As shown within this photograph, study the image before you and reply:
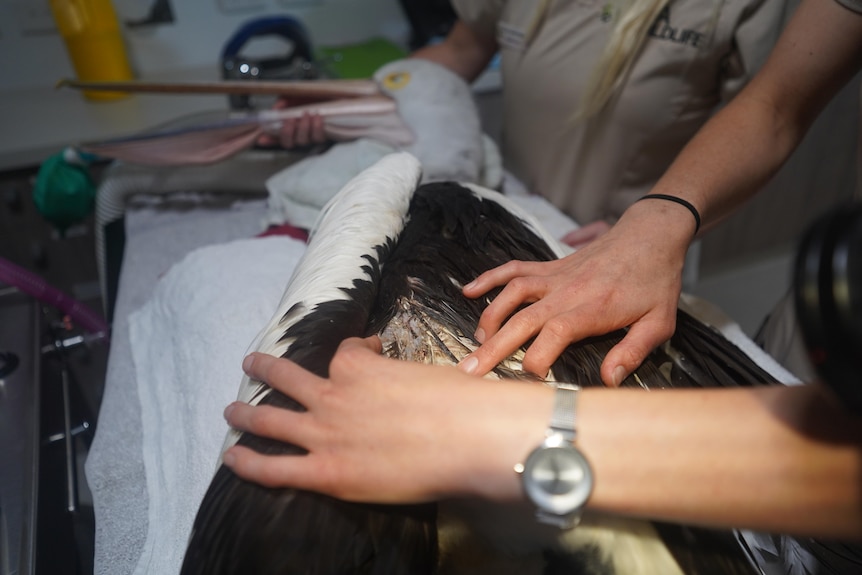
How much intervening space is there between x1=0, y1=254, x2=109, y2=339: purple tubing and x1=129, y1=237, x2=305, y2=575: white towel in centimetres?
17

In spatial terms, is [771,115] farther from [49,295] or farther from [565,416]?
[49,295]

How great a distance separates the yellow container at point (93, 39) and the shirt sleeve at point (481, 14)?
1023 millimetres

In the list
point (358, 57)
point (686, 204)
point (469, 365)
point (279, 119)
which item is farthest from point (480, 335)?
point (358, 57)

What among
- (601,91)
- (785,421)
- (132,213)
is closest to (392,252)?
(785,421)

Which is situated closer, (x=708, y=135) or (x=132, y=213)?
(x=708, y=135)

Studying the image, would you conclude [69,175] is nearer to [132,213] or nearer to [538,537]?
[132,213]

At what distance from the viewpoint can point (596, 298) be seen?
1.85 feet

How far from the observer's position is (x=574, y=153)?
114cm

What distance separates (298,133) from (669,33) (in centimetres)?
67

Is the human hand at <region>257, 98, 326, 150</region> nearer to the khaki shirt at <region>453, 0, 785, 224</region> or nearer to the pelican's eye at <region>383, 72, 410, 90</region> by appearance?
the pelican's eye at <region>383, 72, 410, 90</region>

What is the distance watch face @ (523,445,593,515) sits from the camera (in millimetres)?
354

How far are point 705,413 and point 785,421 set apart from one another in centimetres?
4

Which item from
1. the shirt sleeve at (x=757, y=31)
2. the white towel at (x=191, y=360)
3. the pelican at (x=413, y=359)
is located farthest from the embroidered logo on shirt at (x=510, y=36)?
the white towel at (x=191, y=360)

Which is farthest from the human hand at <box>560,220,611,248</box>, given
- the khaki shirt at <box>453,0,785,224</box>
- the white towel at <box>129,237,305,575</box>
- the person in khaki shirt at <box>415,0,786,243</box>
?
the white towel at <box>129,237,305,575</box>
